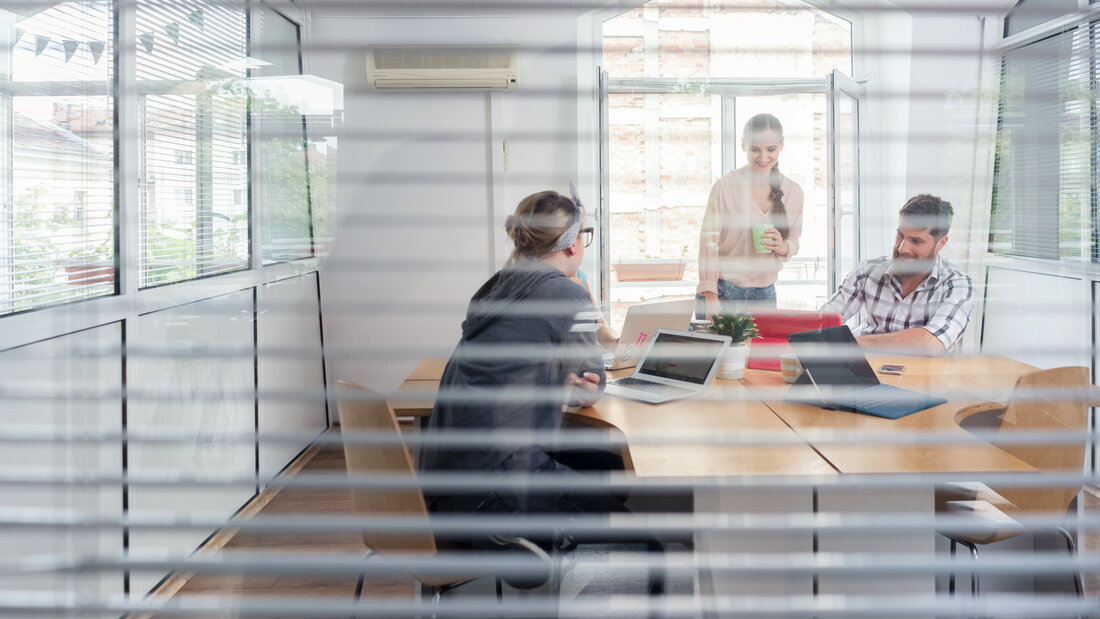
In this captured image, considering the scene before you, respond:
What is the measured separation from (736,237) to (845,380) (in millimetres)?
496

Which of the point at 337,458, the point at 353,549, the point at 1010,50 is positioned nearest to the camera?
the point at 1010,50

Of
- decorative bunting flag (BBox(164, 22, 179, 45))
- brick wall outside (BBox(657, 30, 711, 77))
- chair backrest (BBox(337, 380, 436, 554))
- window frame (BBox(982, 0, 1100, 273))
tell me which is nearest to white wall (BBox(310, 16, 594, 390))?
decorative bunting flag (BBox(164, 22, 179, 45))

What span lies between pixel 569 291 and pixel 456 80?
3199 mm

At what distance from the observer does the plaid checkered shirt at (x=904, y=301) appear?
165cm

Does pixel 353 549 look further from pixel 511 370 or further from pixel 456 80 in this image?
pixel 456 80

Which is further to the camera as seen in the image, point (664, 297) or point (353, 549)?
point (353, 549)

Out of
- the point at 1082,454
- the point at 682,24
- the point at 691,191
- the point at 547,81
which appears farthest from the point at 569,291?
the point at 547,81

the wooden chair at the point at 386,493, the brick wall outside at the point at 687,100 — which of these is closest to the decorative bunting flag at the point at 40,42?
the wooden chair at the point at 386,493

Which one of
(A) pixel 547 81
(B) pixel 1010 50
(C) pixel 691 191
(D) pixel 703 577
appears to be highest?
(A) pixel 547 81

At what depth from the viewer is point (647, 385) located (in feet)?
7.49

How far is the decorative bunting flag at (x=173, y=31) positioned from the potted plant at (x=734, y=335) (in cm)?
215

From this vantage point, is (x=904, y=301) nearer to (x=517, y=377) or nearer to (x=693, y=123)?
(x=693, y=123)

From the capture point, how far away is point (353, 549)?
110 inches

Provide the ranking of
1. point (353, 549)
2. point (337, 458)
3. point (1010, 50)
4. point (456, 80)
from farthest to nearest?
point (456, 80), point (337, 458), point (353, 549), point (1010, 50)
